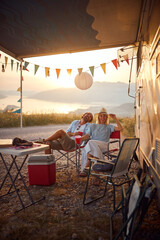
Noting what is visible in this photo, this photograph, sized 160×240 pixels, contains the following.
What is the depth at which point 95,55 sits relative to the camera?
200 inches

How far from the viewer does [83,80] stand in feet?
18.2

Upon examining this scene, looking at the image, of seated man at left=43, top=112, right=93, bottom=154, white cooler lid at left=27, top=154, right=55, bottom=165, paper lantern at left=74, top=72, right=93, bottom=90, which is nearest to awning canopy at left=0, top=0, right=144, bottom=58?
paper lantern at left=74, top=72, right=93, bottom=90

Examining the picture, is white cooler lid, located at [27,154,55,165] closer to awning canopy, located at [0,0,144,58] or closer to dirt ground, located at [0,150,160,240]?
dirt ground, located at [0,150,160,240]

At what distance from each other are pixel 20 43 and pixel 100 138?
2739 millimetres

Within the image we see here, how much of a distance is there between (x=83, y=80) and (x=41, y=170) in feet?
10.3

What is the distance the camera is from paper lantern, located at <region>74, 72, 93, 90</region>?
5547mm

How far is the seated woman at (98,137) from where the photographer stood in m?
3.29

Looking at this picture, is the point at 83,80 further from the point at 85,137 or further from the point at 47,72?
the point at 85,137

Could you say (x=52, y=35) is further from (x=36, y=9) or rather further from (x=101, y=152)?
(x=101, y=152)

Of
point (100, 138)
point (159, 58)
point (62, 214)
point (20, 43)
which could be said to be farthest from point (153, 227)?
point (20, 43)

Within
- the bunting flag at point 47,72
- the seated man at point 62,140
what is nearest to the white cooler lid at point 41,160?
the seated man at point 62,140

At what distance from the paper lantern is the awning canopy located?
0.68 metres

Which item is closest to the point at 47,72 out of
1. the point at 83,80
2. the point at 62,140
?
the point at 83,80

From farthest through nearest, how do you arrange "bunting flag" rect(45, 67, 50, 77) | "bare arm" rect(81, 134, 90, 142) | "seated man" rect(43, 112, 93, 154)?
"bunting flag" rect(45, 67, 50, 77)
"seated man" rect(43, 112, 93, 154)
"bare arm" rect(81, 134, 90, 142)
